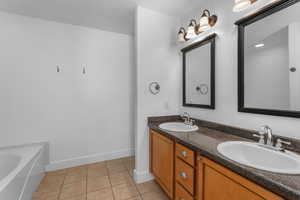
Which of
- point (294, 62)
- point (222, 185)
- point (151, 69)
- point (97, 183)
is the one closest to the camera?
point (222, 185)

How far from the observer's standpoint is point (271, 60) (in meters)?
1.08

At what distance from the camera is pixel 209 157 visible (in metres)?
0.92

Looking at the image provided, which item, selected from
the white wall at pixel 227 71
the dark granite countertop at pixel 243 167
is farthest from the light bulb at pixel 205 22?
the dark granite countertop at pixel 243 167

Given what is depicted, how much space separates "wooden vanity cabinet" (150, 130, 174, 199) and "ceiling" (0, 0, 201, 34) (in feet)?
5.82

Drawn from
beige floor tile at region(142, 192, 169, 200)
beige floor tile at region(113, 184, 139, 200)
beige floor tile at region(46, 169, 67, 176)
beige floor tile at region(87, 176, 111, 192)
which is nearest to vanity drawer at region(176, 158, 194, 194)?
beige floor tile at region(142, 192, 169, 200)

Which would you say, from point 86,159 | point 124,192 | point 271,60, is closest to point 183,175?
point 124,192

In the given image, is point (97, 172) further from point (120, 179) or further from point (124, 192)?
point (124, 192)

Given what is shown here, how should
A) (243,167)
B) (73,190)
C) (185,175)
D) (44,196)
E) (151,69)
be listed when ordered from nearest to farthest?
(243,167), (185,175), (44,196), (73,190), (151,69)

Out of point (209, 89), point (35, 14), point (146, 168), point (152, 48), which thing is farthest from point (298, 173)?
point (35, 14)

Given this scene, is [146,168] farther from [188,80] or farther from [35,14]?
[35,14]

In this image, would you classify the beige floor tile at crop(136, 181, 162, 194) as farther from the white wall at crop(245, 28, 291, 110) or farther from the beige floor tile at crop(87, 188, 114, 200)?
the white wall at crop(245, 28, 291, 110)

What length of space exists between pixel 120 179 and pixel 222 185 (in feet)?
5.11

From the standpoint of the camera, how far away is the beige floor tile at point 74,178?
1.89 m

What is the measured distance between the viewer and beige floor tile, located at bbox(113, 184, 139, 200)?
1599 mm
